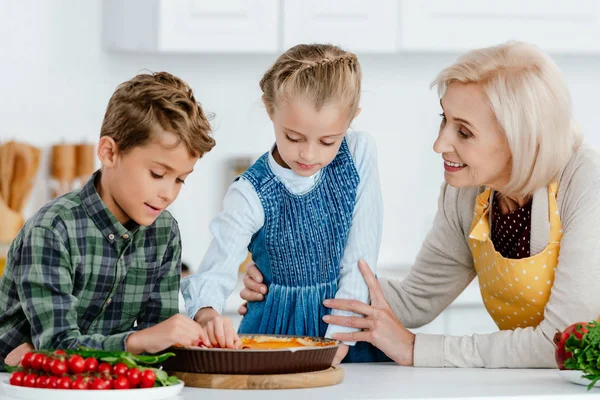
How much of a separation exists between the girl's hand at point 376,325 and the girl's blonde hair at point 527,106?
362mm

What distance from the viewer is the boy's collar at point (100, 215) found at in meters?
1.71

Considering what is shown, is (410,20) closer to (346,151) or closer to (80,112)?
(80,112)

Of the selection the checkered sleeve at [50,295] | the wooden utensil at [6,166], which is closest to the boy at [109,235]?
the checkered sleeve at [50,295]

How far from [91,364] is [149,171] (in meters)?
0.41

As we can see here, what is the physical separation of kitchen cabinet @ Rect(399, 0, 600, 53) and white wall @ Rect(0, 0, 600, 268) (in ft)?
1.23

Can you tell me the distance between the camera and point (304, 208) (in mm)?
2090

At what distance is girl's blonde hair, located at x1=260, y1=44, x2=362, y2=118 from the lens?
1933mm

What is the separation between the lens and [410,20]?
3.76m

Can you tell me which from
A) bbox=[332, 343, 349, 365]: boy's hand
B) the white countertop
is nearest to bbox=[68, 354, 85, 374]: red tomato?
the white countertop

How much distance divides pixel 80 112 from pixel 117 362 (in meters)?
2.48

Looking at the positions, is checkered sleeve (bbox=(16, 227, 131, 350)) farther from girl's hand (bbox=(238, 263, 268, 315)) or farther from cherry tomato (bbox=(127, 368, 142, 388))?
girl's hand (bbox=(238, 263, 268, 315))

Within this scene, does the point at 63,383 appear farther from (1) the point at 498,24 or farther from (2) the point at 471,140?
(1) the point at 498,24

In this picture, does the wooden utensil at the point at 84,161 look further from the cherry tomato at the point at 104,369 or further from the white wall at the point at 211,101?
the cherry tomato at the point at 104,369

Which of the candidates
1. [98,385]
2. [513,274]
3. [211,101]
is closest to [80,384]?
[98,385]
